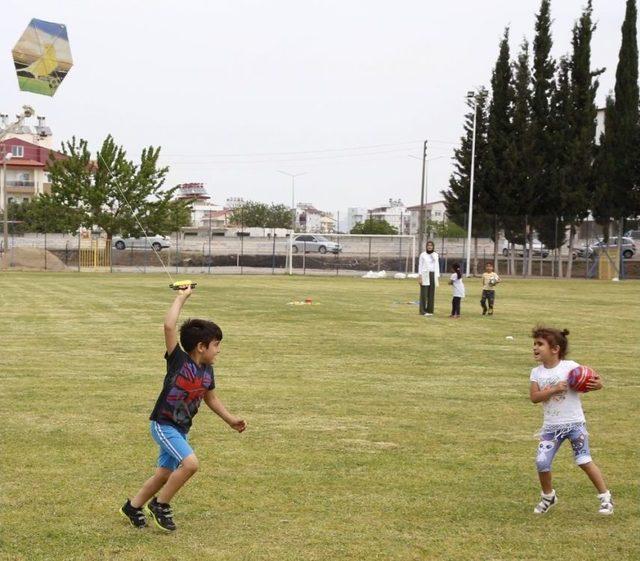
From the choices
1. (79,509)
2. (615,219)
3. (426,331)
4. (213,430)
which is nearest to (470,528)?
(79,509)

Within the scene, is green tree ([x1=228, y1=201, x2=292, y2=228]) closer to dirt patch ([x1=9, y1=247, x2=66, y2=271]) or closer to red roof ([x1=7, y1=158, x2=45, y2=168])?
red roof ([x1=7, y1=158, x2=45, y2=168])

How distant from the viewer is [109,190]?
6481 cm

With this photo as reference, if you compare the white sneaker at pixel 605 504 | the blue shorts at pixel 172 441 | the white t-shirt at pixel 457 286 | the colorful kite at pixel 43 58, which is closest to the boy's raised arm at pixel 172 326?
the blue shorts at pixel 172 441

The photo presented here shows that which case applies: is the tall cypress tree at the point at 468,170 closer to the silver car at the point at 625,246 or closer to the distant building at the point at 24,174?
the silver car at the point at 625,246

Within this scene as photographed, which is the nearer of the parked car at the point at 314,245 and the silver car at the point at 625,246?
the silver car at the point at 625,246

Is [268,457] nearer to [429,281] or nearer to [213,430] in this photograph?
[213,430]

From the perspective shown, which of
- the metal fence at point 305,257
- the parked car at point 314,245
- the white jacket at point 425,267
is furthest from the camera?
the parked car at point 314,245

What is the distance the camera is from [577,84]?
182 ft

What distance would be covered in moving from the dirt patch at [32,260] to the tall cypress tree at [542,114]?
28.7 m

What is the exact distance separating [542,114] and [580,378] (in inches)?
2062

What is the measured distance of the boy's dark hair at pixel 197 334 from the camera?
18.5ft

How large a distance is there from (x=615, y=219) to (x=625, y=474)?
4991 cm

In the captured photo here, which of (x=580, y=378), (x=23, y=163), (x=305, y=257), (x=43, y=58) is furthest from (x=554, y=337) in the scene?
(x=23, y=163)

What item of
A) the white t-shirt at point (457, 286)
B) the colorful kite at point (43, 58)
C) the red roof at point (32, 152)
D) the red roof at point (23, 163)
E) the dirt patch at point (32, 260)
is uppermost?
the red roof at point (32, 152)
